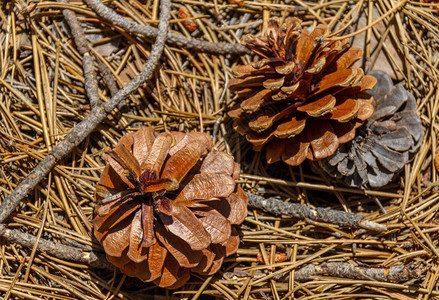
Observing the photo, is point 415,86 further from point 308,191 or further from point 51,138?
point 51,138

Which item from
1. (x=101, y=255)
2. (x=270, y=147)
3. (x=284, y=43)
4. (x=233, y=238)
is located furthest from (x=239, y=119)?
(x=101, y=255)

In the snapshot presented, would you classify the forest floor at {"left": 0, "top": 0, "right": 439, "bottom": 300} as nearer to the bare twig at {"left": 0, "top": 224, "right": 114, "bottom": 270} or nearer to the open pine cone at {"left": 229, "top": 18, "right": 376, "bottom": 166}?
the bare twig at {"left": 0, "top": 224, "right": 114, "bottom": 270}

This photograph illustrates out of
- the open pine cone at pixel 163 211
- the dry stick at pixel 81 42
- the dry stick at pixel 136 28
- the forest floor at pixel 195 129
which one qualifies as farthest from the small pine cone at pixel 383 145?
the dry stick at pixel 81 42

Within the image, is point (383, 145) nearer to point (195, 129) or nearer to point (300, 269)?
point (300, 269)

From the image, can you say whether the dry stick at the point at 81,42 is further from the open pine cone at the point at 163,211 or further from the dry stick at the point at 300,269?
the dry stick at the point at 300,269

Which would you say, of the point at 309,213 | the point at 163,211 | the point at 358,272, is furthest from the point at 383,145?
the point at 163,211

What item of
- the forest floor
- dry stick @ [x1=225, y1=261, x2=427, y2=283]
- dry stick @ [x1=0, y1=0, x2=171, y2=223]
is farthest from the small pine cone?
dry stick @ [x1=0, y1=0, x2=171, y2=223]
